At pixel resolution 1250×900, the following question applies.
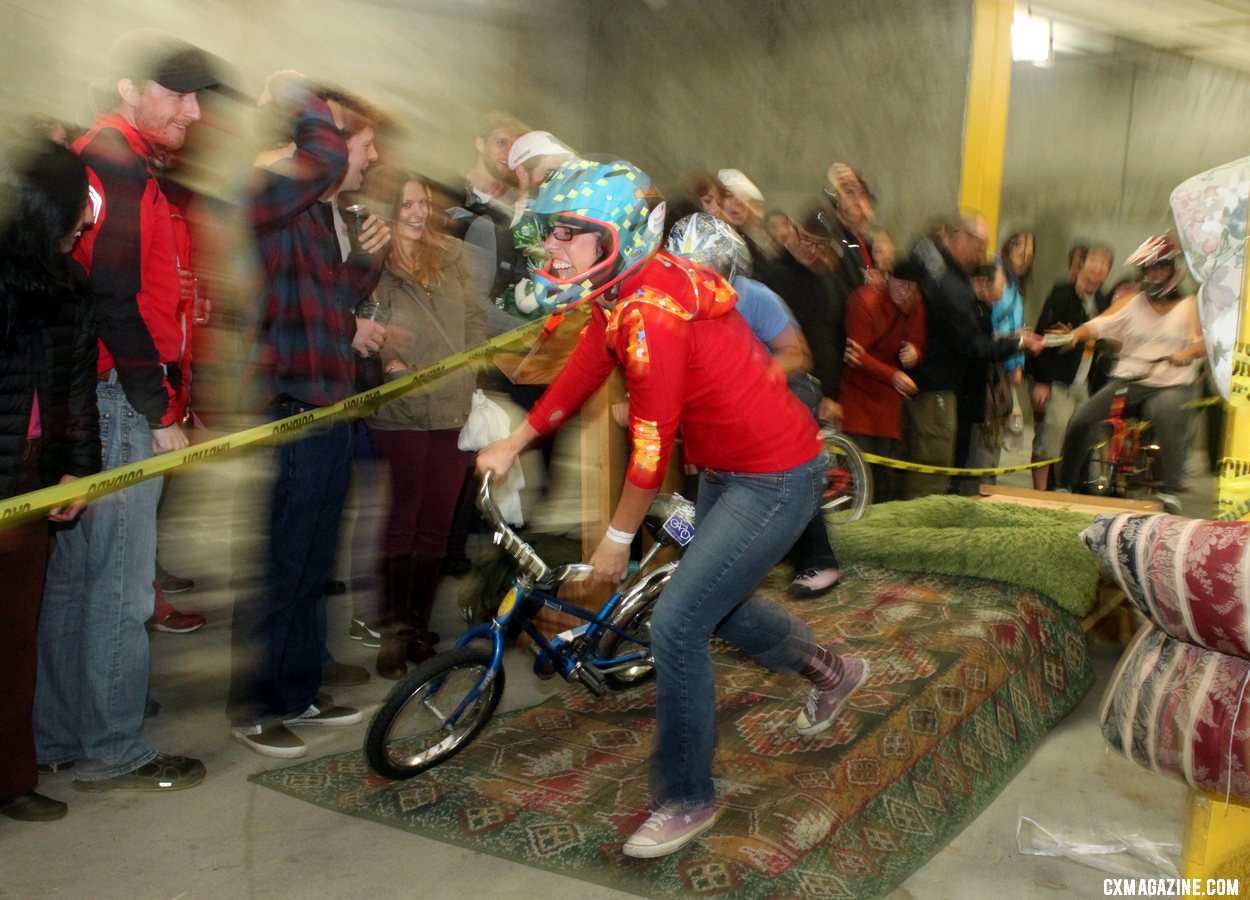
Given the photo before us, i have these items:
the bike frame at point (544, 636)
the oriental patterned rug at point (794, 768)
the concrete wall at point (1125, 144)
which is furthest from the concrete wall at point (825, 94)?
the bike frame at point (544, 636)

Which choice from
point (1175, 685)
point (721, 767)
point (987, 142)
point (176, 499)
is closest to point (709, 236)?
point (721, 767)

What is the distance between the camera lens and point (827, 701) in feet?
9.43

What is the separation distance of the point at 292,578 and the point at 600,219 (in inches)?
56.5

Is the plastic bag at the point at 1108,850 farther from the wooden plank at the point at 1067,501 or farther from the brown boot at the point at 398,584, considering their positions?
the brown boot at the point at 398,584

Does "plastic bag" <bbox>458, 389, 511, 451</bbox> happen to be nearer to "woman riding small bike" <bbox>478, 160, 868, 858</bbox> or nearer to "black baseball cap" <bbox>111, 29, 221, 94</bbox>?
"woman riding small bike" <bbox>478, 160, 868, 858</bbox>

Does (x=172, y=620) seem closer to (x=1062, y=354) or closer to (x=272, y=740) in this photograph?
(x=272, y=740)

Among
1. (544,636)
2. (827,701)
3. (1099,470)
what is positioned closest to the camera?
(827,701)

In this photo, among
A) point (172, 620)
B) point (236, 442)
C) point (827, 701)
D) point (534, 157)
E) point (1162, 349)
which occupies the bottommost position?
point (172, 620)

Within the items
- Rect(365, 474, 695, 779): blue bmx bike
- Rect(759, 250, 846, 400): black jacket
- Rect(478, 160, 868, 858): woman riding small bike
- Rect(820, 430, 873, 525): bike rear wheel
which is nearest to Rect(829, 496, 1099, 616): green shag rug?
Rect(820, 430, 873, 525): bike rear wheel

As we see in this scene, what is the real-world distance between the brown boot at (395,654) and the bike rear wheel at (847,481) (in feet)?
6.60

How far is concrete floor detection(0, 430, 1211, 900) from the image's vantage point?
2354 mm

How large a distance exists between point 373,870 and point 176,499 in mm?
2547

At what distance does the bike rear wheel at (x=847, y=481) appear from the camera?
4910 millimetres

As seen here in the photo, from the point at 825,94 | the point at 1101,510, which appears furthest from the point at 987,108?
the point at 1101,510
